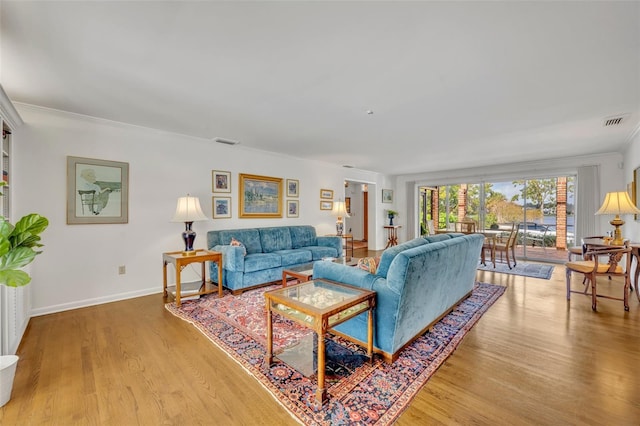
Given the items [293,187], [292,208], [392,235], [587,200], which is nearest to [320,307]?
[292,208]


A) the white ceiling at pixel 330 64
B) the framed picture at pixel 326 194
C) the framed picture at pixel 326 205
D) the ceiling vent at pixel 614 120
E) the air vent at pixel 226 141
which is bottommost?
the framed picture at pixel 326 205

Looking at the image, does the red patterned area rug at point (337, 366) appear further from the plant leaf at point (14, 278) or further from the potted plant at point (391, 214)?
the potted plant at point (391, 214)

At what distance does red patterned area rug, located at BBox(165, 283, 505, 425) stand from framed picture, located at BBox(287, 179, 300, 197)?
2768 mm

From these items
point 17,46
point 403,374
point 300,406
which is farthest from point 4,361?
point 403,374

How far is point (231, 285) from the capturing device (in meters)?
3.77

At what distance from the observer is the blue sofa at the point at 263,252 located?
3766 millimetres

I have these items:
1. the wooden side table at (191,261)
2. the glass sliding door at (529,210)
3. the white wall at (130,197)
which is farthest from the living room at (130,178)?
the glass sliding door at (529,210)

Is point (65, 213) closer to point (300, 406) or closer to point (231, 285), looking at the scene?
point (231, 285)

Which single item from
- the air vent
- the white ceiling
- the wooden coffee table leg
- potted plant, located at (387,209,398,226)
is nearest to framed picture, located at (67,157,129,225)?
the white ceiling

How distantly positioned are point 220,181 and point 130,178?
1246 mm

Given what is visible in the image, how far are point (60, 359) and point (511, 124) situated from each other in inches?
207

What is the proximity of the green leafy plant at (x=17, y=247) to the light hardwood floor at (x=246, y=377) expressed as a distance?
2.63 feet

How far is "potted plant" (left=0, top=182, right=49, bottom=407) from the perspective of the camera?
4.84 feet

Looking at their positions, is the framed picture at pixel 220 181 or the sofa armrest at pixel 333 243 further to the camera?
the sofa armrest at pixel 333 243
